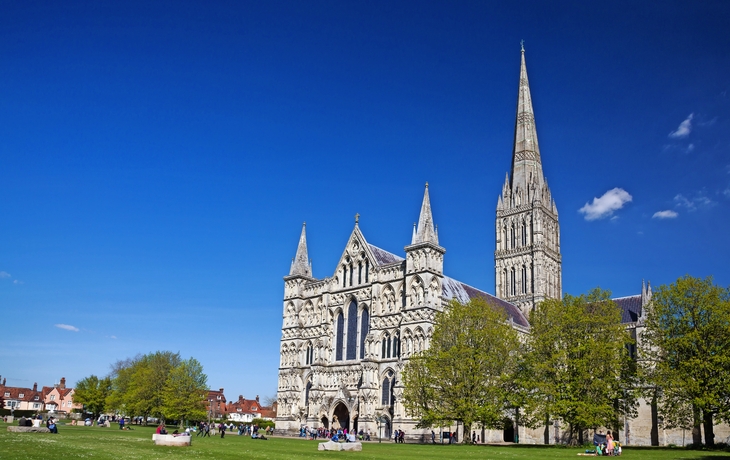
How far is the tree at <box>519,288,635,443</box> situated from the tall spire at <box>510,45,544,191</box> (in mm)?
41301

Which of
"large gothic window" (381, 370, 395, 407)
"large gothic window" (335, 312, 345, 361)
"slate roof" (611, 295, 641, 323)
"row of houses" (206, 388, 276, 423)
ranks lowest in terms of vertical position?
"row of houses" (206, 388, 276, 423)

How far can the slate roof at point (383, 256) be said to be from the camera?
67.1 meters

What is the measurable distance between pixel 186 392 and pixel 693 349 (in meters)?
49.3

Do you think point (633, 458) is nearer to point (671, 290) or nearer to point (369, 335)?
point (671, 290)

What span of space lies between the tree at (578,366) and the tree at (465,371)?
197 centimetres

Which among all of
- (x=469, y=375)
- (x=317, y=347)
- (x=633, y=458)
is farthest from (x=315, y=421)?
(x=633, y=458)

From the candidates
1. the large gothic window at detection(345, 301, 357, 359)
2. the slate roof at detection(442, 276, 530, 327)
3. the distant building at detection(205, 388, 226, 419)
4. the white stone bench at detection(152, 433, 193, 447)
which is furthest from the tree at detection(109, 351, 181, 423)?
the distant building at detection(205, 388, 226, 419)

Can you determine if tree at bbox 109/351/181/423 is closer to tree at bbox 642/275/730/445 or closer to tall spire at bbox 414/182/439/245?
tall spire at bbox 414/182/439/245

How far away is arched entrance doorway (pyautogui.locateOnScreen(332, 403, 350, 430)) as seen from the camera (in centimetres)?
6444

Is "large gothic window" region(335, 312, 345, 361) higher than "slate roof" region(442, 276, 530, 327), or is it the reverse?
"slate roof" region(442, 276, 530, 327)

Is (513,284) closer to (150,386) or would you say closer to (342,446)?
(150,386)

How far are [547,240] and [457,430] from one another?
3750 centimetres

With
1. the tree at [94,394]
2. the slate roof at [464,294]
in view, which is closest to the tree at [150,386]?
the tree at [94,394]

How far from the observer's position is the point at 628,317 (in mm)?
75375
